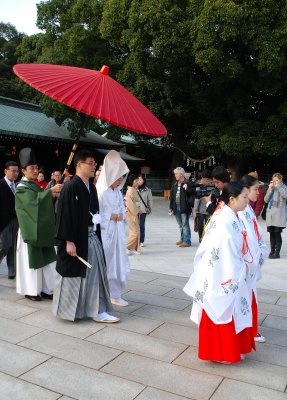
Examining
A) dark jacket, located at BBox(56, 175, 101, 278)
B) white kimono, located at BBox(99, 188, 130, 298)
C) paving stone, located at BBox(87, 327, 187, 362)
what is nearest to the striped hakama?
dark jacket, located at BBox(56, 175, 101, 278)

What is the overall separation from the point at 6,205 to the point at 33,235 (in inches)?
52.6

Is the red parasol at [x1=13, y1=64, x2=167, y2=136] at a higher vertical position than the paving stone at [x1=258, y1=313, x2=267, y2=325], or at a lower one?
higher

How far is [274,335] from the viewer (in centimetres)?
386

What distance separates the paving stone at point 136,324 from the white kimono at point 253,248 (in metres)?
1.10

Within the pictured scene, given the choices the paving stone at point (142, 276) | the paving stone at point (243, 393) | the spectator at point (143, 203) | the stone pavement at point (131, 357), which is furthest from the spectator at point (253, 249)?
the spectator at point (143, 203)

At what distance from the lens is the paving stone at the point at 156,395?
265cm

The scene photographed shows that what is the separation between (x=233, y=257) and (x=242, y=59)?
1399 centimetres

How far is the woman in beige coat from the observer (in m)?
7.78

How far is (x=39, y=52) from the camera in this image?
20.6m

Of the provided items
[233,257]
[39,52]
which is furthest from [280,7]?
[233,257]

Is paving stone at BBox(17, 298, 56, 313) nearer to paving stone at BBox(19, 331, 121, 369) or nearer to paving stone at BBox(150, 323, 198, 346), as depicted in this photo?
paving stone at BBox(19, 331, 121, 369)

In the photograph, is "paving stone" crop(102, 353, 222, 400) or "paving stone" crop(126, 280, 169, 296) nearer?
"paving stone" crop(102, 353, 222, 400)

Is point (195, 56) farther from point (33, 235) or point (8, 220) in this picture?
point (33, 235)

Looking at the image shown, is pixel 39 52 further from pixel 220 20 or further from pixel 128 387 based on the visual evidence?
pixel 128 387
